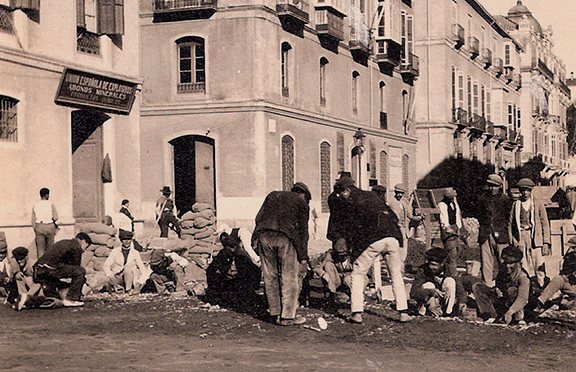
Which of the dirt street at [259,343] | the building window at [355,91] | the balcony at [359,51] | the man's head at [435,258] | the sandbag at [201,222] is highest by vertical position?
the balcony at [359,51]

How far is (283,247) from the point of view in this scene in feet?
29.1

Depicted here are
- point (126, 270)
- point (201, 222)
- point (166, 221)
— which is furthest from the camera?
point (166, 221)

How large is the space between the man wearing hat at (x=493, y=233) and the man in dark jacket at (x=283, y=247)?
2.80 metres

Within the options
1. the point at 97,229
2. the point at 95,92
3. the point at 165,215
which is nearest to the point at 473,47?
the point at 165,215

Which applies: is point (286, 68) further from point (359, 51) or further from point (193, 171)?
point (359, 51)

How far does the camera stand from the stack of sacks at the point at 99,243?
47.4ft

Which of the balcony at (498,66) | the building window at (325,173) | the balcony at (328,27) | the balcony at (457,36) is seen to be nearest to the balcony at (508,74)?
the balcony at (498,66)

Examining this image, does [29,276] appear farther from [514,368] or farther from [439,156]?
[439,156]

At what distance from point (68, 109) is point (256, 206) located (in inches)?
276

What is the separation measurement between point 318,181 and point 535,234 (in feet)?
52.8

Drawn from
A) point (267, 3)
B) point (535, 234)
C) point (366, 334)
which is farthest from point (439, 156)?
point (366, 334)

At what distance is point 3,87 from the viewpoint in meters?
15.4

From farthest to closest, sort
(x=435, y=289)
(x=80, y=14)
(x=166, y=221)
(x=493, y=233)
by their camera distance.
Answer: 1. (x=166, y=221)
2. (x=80, y=14)
3. (x=493, y=233)
4. (x=435, y=289)

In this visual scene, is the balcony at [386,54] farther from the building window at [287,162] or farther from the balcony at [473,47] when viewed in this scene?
the balcony at [473,47]
